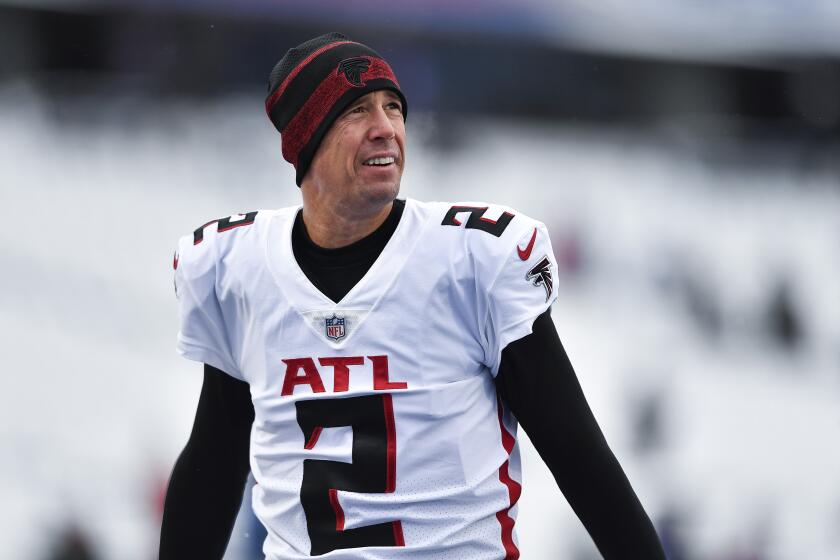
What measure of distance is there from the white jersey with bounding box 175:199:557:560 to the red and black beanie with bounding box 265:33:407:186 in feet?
0.68

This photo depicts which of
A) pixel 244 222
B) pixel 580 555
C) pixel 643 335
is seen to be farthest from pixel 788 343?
pixel 244 222

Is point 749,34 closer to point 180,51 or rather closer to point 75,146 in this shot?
point 180,51

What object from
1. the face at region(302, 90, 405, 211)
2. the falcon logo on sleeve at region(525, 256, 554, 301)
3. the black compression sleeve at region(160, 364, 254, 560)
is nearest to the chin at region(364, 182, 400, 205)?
the face at region(302, 90, 405, 211)

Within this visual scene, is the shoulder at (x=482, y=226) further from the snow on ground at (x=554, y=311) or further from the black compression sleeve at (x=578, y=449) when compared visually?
the snow on ground at (x=554, y=311)

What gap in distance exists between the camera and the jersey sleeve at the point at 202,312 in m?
1.98

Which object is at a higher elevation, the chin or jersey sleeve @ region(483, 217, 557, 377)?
the chin

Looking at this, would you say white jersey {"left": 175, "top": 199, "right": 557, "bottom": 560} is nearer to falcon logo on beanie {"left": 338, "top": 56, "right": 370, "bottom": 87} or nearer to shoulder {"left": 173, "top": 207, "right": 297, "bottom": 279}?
shoulder {"left": 173, "top": 207, "right": 297, "bottom": 279}

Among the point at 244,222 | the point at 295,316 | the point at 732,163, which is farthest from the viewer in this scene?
the point at 732,163

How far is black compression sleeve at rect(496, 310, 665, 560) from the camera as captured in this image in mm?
1781

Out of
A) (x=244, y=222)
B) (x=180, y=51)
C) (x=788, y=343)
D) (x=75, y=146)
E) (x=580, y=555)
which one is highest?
(x=180, y=51)

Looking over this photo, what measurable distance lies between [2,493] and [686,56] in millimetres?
4138

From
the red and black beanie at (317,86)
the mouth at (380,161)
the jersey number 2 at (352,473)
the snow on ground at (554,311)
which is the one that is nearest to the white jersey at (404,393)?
the jersey number 2 at (352,473)

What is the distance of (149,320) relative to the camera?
563 centimetres

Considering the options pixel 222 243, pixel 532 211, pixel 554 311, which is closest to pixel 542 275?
pixel 222 243
